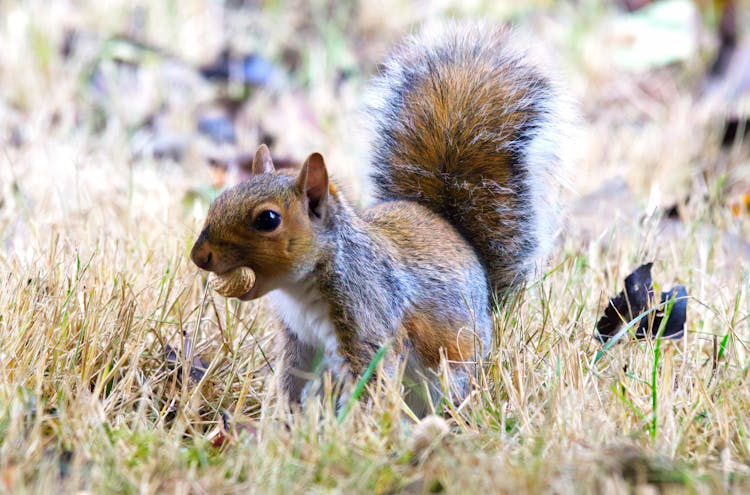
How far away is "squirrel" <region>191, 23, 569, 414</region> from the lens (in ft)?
5.84

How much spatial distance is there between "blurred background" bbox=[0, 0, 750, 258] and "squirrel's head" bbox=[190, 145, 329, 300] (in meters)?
0.62

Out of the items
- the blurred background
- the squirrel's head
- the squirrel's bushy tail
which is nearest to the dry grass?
the blurred background

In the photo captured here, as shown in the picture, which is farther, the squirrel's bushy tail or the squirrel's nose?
the squirrel's bushy tail

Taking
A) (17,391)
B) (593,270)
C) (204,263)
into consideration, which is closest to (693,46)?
(593,270)

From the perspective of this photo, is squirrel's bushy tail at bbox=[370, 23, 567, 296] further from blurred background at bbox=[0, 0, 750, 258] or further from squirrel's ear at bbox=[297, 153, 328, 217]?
squirrel's ear at bbox=[297, 153, 328, 217]

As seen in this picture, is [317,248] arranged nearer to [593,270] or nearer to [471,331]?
[471,331]

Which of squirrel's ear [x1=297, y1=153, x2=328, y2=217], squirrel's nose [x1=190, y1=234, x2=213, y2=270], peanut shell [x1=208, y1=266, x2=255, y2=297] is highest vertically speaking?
squirrel's ear [x1=297, y1=153, x2=328, y2=217]

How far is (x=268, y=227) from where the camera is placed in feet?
5.71

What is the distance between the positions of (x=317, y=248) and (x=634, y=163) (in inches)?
86.8

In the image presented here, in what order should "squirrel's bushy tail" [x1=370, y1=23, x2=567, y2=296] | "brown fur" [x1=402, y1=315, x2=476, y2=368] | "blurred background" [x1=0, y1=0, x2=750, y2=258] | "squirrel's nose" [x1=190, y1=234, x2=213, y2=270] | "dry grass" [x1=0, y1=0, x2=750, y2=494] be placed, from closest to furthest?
1. "dry grass" [x1=0, y1=0, x2=750, y2=494]
2. "squirrel's nose" [x1=190, y1=234, x2=213, y2=270]
3. "brown fur" [x1=402, y1=315, x2=476, y2=368]
4. "squirrel's bushy tail" [x1=370, y1=23, x2=567, y2=296]
5. "blurred background" [x1=0, y1=0, x2=750, y2=258]

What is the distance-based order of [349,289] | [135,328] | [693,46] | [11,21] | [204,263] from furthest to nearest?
[693,46]
[11,21]
[135,328]
[349,289]
[204,263]

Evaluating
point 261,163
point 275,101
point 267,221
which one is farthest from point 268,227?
point 275,101

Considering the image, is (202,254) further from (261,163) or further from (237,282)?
(261,163)

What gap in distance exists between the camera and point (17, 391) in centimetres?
162
